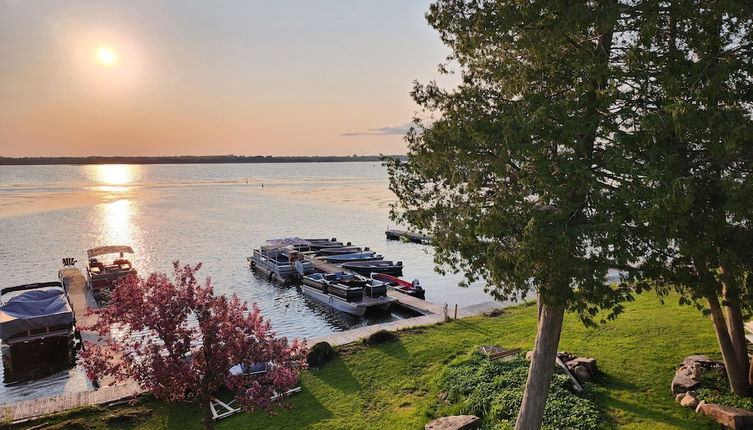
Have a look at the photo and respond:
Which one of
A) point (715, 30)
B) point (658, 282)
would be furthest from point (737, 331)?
point (715, 30)

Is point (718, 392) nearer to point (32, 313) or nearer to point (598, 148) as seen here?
point (598, 148)

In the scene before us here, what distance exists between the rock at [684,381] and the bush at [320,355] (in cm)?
1175

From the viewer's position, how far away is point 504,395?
1275 cm

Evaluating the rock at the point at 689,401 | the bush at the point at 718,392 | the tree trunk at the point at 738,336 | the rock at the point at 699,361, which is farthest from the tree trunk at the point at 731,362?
the rock at the point at 699,361

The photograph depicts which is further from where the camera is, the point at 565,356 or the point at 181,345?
the point at 565,356

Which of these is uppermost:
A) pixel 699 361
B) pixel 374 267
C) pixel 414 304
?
pixel 699 361

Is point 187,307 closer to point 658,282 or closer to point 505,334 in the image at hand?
point 658,282

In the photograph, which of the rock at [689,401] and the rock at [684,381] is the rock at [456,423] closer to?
the rock at [689,401]

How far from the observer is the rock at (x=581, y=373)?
1362 centimetres

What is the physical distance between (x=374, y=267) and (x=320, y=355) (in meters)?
23.2

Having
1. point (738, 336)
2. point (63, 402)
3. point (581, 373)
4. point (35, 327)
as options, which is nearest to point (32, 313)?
point (35, 327)

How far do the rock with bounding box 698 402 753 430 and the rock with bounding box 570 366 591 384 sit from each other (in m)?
2.94

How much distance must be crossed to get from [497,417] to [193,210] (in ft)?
302

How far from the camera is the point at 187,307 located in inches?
442
